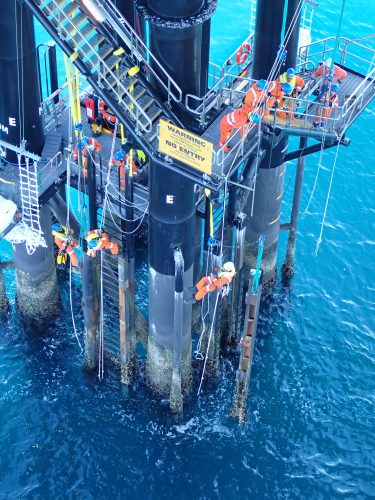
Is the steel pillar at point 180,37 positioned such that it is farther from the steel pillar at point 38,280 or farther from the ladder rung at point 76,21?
the steel pillar at point 38,280

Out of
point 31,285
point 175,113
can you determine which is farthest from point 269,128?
point 31,285

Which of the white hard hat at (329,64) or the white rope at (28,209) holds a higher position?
the white hard hat at (329,64)

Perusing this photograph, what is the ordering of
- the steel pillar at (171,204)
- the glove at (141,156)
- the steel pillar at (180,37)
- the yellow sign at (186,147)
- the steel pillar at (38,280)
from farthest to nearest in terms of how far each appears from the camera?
the steel pillar at (38,280) → the glove at (141,156) → the yellow sign at (186,147) → the steel pillar at (171,204) → the steel pillar at (180,37)

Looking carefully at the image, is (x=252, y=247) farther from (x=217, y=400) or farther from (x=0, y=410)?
(x=0, y=410)

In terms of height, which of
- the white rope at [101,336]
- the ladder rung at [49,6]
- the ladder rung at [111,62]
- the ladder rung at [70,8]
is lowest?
the white rope at [101,336]

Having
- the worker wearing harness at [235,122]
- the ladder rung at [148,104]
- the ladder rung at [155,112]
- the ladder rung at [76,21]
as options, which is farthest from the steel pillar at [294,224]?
the ladder rung at [76,21]

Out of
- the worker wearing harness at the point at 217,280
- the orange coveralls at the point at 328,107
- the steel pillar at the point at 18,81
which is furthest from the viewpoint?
the orange coveralls at the point at 328,107

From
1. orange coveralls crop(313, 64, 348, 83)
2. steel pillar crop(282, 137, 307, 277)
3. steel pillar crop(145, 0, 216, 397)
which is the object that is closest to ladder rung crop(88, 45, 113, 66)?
steel pillar crop(145, 0, 216, 397)

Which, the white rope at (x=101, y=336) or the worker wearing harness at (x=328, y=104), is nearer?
the worker wearing harness at (x=328, y=104)
